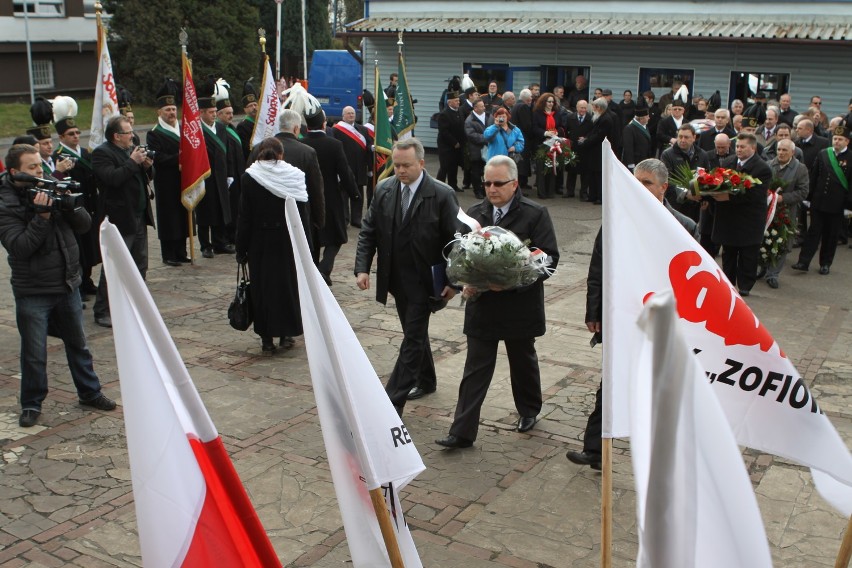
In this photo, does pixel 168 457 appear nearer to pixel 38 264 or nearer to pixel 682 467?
pixel 682 467

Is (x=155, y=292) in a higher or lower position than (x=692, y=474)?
lower

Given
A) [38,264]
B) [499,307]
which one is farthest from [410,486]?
[38,264]

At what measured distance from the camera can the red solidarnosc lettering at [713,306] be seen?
12.8 ft

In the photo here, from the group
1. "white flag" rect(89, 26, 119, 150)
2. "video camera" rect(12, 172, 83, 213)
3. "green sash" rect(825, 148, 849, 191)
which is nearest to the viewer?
"video camera" rect(12, 172, 83, 213)

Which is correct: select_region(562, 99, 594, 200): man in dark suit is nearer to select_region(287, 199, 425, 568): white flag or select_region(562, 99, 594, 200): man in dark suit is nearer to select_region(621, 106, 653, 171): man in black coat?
select_region(621, 106, 653, 171): man in black coat

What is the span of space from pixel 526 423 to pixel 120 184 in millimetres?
4836

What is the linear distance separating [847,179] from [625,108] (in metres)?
8.96

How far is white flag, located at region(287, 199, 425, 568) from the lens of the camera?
3.28 metres

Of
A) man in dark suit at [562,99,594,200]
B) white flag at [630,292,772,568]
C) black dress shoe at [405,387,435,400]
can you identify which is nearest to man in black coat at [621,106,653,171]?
man in dark suit at [562,99,594,200]

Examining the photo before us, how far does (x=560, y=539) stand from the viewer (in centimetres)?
535

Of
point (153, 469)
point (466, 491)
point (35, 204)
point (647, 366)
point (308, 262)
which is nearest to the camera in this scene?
point (647, 366)

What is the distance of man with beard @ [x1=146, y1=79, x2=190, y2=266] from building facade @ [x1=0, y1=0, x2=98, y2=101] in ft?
74.2

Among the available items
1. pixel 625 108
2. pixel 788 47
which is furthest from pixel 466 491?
pixel 788 47

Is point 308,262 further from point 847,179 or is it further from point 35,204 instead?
point 847,179
